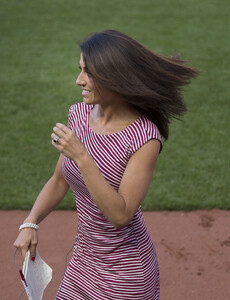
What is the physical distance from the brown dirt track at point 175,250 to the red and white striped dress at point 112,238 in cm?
181

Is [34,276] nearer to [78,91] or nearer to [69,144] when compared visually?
[69,144]

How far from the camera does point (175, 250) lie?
5.33 meters

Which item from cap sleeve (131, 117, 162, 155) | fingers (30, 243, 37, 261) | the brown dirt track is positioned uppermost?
cap sleeve (131, 117, 162, 155)

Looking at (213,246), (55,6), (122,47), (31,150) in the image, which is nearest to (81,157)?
(122,47)

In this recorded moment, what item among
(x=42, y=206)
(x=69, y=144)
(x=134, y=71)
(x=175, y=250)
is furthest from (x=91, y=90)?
(x=175, y=250)

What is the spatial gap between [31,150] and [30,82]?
266 centimetres

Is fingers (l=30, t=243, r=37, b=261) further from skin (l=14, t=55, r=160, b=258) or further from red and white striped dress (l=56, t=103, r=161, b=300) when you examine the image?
red and white striped dress (l=56, t=103, r=161, b=300)

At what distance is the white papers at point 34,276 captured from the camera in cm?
283

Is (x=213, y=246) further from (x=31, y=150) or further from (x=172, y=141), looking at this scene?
(x=31, y=150)

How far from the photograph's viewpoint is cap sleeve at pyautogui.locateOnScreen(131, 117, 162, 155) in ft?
9.08

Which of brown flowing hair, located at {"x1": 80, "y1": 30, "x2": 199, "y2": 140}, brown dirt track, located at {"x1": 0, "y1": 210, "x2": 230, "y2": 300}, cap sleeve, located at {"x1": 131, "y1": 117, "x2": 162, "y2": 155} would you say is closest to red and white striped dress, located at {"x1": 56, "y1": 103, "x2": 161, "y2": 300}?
cap sleeve, located at {"x1": 131, "y1": 117, "x2": 162, "y2": 155}

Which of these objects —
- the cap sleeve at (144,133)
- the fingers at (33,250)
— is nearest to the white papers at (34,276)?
the fingers at (33,250)

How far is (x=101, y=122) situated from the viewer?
9.76 feet

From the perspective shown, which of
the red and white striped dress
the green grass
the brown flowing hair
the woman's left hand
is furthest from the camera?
the green grass
